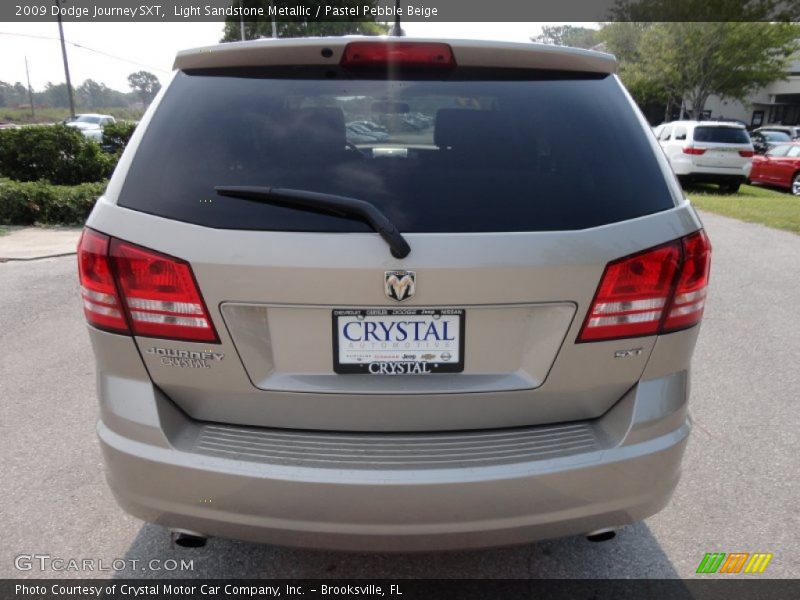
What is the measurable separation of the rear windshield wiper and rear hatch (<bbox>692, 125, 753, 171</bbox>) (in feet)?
51.7

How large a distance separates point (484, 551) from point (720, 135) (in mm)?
16150

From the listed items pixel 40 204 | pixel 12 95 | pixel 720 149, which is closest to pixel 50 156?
pixel 40 204

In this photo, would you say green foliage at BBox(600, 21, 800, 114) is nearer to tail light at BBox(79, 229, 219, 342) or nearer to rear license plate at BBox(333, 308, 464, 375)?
rear license plate at BBox(333, 308, 464, 375)

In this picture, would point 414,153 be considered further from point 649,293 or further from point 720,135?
point 720,135

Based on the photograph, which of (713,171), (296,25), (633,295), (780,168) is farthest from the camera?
(296,25)

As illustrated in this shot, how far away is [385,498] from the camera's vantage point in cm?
169

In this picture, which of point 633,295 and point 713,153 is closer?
point 633,295

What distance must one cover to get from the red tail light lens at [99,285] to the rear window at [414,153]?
0.14 m

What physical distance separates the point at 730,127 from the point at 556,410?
16557 millimetres

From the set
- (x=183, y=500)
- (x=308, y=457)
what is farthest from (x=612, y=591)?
(x=183, y=500)

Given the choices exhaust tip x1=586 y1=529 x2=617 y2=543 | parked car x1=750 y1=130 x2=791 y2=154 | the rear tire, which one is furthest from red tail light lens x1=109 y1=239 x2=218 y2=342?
parked car x1=750 y1=130 x2=791 y2=154

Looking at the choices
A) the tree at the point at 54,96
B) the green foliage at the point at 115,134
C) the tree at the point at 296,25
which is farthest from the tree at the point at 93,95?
the green foliage at the point at 115,134

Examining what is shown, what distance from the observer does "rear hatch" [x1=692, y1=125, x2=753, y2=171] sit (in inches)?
603

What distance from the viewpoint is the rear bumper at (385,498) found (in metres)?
1.69
